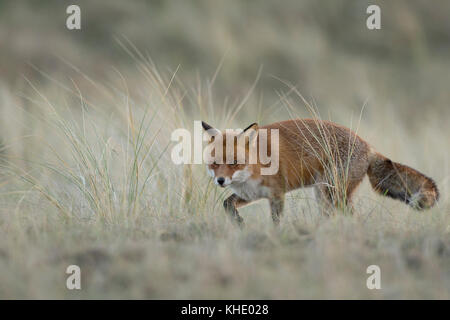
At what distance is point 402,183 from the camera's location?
648 centimetres

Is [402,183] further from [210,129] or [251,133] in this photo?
[210,129]

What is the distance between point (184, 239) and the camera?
520cm

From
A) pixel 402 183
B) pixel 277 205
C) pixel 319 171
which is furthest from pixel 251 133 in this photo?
pixel 402 183

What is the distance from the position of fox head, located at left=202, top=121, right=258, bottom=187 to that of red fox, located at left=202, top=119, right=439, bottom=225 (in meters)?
0.01

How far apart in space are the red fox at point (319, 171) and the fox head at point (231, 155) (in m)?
0.01

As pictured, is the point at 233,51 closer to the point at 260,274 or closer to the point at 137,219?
the point at 137,219

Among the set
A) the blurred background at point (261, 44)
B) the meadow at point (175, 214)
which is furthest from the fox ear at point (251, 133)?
the blurred background at point (261, 44)

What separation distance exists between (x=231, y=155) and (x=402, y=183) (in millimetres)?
1936

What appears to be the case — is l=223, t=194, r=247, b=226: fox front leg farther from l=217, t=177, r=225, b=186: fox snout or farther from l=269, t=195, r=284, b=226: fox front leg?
l=217, t=177, r=225, b=186: fox snout

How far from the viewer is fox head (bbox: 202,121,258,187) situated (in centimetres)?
601

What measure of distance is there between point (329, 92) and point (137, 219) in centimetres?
1178
